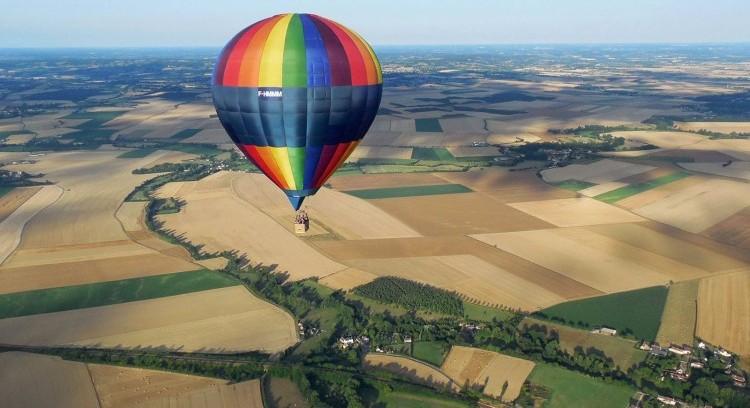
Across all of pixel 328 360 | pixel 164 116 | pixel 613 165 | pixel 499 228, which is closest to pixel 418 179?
pixel 499 228

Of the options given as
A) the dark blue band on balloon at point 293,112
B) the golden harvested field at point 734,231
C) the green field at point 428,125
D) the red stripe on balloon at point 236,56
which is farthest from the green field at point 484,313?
the green field at point 428,125

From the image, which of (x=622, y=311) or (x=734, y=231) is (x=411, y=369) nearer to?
(x=622, y=311)

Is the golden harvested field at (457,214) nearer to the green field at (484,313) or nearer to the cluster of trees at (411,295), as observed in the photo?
the cluster of trees at (411,295)

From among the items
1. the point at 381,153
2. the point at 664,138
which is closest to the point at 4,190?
the point at 381,153

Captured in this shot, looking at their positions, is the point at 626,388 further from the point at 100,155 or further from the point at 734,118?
the point at 734,118

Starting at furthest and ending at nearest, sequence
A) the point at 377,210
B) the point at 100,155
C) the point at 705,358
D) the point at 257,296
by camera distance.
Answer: the point at 100,155 < the point at 377,210 < the point at 257,296 < the point at 705,358

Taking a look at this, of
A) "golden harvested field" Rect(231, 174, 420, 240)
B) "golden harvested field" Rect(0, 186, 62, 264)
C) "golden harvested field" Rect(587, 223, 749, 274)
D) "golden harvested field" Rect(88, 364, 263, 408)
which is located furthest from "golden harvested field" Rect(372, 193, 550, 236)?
"golden harvested field" Rect(0, 186, 62, 264)

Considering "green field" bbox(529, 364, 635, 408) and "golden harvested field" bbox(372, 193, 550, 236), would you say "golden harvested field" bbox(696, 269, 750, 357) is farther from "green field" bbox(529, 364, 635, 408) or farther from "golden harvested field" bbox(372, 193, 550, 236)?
"golden harvested field" bbox(372, 193, 550, 236)
